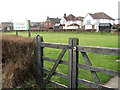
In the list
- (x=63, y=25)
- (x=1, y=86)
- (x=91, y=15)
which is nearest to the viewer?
(x=1, y=86)

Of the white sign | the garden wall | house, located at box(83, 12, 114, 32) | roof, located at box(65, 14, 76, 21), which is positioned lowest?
the garden wall

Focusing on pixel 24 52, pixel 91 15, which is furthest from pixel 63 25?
pixel 24 52

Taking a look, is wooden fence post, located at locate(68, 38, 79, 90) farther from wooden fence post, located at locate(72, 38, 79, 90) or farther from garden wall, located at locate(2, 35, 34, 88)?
garden wall, located at locate(2, 35, 34, 88)

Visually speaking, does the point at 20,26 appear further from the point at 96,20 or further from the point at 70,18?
the point at 70,18

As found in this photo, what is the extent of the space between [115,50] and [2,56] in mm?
3764

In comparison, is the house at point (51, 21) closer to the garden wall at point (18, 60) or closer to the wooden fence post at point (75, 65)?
the garden wall at point (18, 60)

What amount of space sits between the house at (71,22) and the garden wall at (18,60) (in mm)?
64622

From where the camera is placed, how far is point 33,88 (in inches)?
179

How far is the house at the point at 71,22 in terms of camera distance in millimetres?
70250

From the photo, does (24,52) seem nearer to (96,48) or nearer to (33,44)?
(33,44)

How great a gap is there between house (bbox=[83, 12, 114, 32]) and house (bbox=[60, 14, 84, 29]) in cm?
716

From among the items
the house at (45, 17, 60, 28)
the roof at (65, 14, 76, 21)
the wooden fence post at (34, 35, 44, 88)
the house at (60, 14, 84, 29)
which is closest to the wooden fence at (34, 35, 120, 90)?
the wooden fence post at (34, 35, 44, 88)

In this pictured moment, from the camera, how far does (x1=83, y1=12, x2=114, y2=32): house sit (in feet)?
203

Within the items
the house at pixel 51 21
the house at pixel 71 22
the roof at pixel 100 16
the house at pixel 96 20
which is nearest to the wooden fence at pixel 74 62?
the house at pixel 96 20
